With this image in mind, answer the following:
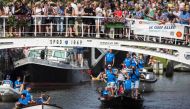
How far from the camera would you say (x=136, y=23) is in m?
55.8

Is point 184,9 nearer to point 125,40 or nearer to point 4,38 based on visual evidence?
point 125,40

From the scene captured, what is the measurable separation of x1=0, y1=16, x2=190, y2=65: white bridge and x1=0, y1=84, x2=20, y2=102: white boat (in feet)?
19.9

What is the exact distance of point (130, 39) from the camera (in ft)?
181

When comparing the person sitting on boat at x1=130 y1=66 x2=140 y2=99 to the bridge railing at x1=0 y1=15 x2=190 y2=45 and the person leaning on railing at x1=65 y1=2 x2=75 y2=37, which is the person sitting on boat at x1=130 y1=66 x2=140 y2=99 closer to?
the bridge railing at x1=0 y1=15 x2=190 y2=45

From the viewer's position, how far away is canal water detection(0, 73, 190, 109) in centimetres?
6084

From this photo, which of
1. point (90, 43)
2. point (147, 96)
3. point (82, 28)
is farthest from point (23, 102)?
point (147, 96)

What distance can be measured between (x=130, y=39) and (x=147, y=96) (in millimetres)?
13673

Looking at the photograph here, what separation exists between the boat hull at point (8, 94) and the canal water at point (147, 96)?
952 millimetres

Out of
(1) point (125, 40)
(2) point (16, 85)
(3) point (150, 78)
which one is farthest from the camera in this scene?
(3) point (150, 78)

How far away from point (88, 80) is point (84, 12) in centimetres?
2466

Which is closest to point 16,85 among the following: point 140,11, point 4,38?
point 4,38

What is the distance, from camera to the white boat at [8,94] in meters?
62.2

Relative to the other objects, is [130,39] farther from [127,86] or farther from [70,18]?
[70,18]

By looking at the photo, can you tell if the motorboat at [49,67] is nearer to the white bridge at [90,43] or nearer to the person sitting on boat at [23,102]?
the white bridge at [90,43]
